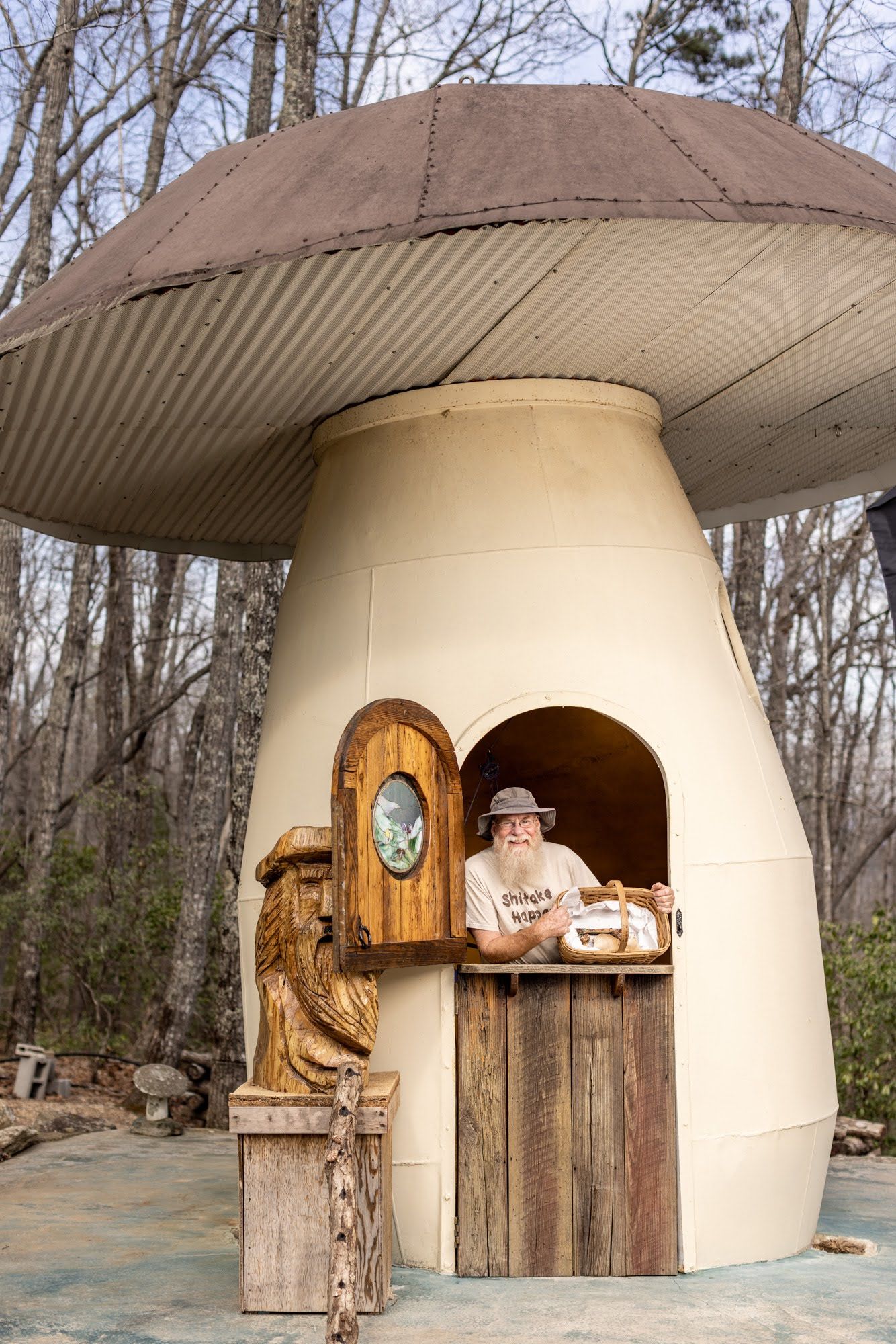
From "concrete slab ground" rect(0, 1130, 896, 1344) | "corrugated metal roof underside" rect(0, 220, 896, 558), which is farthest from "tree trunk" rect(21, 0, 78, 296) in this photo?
"concrete slab ground" rect(0, 1130, 896, 1344)

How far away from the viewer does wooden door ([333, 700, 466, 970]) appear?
200 inches

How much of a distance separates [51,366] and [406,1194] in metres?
3.60

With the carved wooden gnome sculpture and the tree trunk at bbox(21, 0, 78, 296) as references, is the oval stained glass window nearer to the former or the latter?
the carved wooden gnome sculpture

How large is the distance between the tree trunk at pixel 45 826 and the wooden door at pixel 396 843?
8673mm

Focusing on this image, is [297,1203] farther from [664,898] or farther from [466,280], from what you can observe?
[466,280]

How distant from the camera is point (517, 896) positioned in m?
5.95

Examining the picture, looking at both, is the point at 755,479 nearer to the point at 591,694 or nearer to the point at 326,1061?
the point at 591,694

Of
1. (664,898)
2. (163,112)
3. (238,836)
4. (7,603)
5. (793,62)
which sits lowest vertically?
(664,898)

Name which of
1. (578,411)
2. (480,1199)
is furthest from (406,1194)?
(578,411)

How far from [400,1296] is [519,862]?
176 cm

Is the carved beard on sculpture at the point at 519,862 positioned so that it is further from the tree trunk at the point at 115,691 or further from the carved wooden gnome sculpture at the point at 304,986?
the tree trunk at the point at 115,691

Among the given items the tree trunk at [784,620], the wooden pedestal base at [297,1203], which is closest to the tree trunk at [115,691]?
the tree trunk at [784,620]

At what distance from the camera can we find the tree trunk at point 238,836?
34.5ft

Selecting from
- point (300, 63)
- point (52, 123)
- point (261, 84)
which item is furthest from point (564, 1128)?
point (261, 84)
